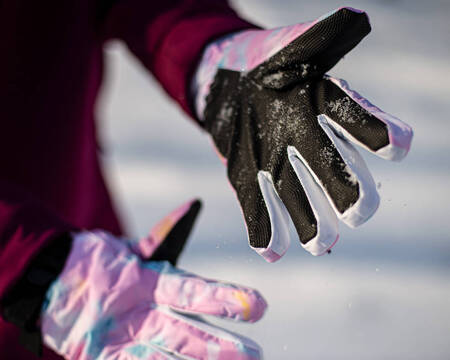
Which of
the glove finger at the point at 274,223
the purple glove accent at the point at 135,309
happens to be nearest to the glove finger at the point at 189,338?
the purple glove accent at the point at 135,309

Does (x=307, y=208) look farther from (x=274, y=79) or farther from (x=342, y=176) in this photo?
(x=274, y=79)

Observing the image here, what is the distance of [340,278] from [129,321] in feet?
1.06

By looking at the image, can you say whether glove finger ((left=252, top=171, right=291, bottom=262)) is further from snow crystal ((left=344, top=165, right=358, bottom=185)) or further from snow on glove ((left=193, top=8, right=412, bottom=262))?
snow crystal ((left=344, top=165, right=358, bottom=185))

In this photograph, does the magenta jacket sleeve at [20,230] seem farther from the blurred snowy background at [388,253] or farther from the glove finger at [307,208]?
the glove finger at [307,208]

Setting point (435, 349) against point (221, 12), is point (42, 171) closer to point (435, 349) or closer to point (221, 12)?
point (221, 12)

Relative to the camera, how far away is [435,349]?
69 centimetres

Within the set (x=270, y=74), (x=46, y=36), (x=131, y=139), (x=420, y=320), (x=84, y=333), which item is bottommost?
(x=131, y=139)

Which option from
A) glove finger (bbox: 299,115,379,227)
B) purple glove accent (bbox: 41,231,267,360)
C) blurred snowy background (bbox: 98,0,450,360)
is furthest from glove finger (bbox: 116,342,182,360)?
glove finger (bbox: 299,115,379,227)

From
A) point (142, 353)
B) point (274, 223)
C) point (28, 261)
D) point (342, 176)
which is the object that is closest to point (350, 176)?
point (342, 176)

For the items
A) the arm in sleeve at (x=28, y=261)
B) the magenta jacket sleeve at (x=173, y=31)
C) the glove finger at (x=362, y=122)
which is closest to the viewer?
the glove finger at (x=362, y=122)

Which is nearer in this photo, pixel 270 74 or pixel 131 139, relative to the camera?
pixel 270 74

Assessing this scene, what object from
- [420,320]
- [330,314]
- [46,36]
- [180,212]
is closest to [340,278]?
[330,314]

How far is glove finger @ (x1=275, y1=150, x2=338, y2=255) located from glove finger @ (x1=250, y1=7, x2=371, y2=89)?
0.32 feet

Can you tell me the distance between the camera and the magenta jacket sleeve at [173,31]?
94 cm
